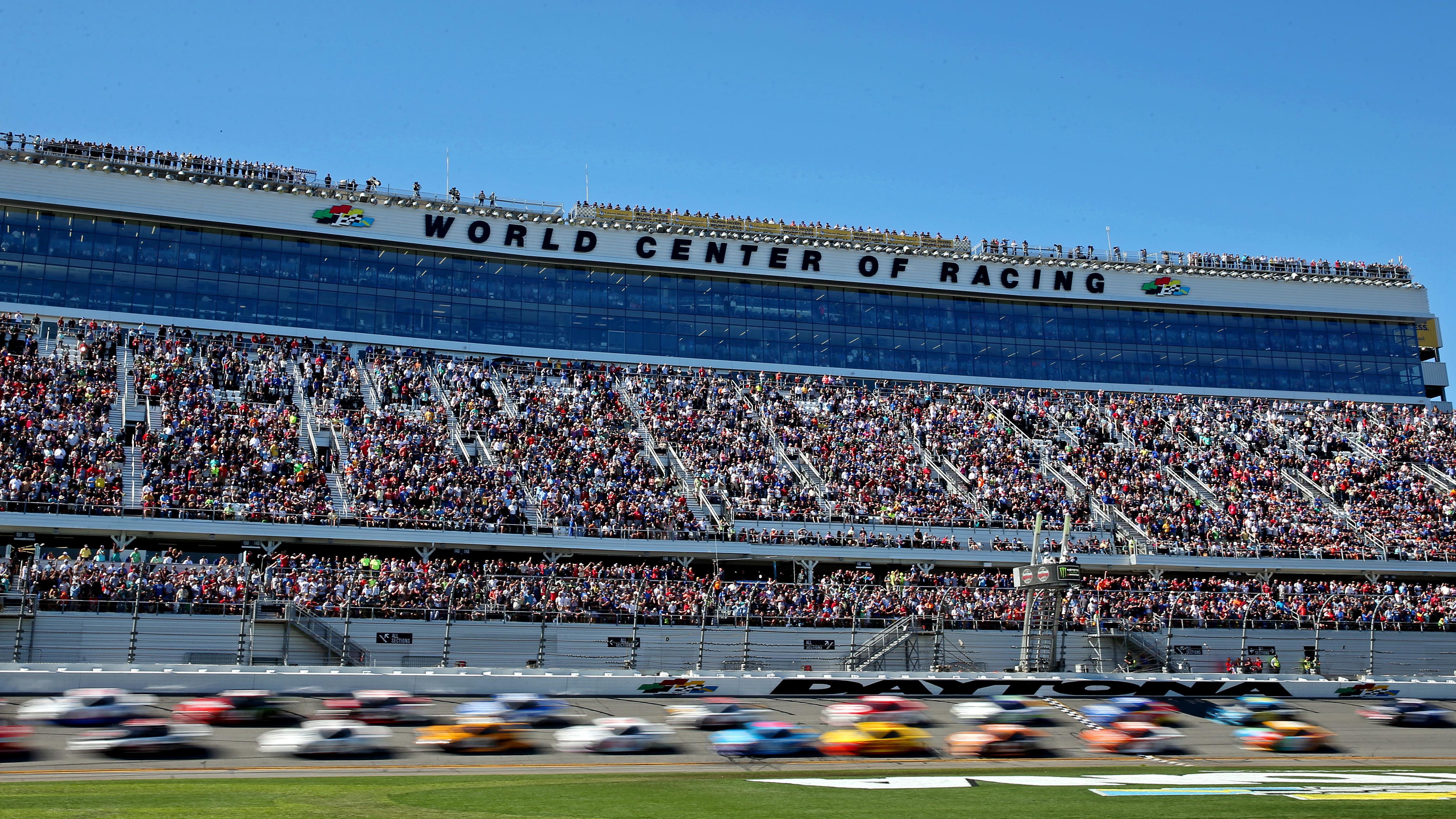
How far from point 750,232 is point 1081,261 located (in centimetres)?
1842

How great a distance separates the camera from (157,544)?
1690 inches

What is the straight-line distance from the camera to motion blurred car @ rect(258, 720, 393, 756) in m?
24.9

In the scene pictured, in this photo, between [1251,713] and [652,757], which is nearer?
[652,757]

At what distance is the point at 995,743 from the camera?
29.2 meters

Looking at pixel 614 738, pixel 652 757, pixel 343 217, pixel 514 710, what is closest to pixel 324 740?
pixel 514 710

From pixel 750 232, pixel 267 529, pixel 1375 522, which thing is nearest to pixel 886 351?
pixel 750 232

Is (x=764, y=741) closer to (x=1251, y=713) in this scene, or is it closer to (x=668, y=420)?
(x=1251, y=713)

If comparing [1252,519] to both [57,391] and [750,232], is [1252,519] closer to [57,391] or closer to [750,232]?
[750,232]

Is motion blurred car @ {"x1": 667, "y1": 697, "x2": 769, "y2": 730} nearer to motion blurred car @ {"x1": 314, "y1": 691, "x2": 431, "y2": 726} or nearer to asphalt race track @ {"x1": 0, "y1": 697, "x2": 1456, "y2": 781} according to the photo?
asphalt race track @ {"x1": 0, "y1": 697, "x2": 1456, "y2": 781}

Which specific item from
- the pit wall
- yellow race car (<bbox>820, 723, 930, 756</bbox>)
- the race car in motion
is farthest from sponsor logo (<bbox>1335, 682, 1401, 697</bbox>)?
yellow race car (<bbox>820, 723, 930, 756</bbox>)

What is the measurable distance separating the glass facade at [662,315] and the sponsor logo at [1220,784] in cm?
3887

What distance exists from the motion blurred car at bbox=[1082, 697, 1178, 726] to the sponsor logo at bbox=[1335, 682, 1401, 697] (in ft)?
28.4

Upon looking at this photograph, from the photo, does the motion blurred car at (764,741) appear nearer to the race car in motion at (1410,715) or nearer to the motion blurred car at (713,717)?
the motion blurred car at (713,717)

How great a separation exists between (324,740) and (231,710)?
3544mm
